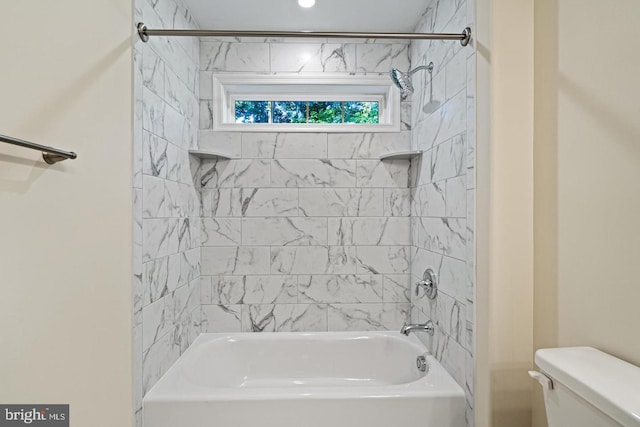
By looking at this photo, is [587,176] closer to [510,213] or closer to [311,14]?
[510,213]

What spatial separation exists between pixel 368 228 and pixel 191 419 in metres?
1.55

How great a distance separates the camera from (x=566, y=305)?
42.1 inches

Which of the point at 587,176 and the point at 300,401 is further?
the point at 300,401

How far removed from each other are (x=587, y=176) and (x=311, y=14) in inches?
73.2

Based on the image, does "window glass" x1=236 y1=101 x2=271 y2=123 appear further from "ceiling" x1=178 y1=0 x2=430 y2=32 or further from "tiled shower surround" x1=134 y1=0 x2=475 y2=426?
"ceiling" x1=178 y1=0 x2=430 y2=32

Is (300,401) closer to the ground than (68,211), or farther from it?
closer to the ground

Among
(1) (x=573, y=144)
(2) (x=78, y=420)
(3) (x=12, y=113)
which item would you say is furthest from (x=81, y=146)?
(1) (x=573, y=144)

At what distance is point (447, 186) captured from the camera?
1778mm

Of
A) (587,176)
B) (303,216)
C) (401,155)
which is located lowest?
(303,216)

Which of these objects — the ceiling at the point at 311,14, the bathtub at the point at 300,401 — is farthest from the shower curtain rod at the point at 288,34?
the bathtub at the point at 300,401

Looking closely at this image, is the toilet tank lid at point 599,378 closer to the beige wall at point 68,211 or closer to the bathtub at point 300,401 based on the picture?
the bathtub at point 300,401

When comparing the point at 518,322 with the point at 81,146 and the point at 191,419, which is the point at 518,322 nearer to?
the point at 191,419

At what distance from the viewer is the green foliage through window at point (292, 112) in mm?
2539

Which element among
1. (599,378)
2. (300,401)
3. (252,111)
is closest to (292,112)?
(252,111)
